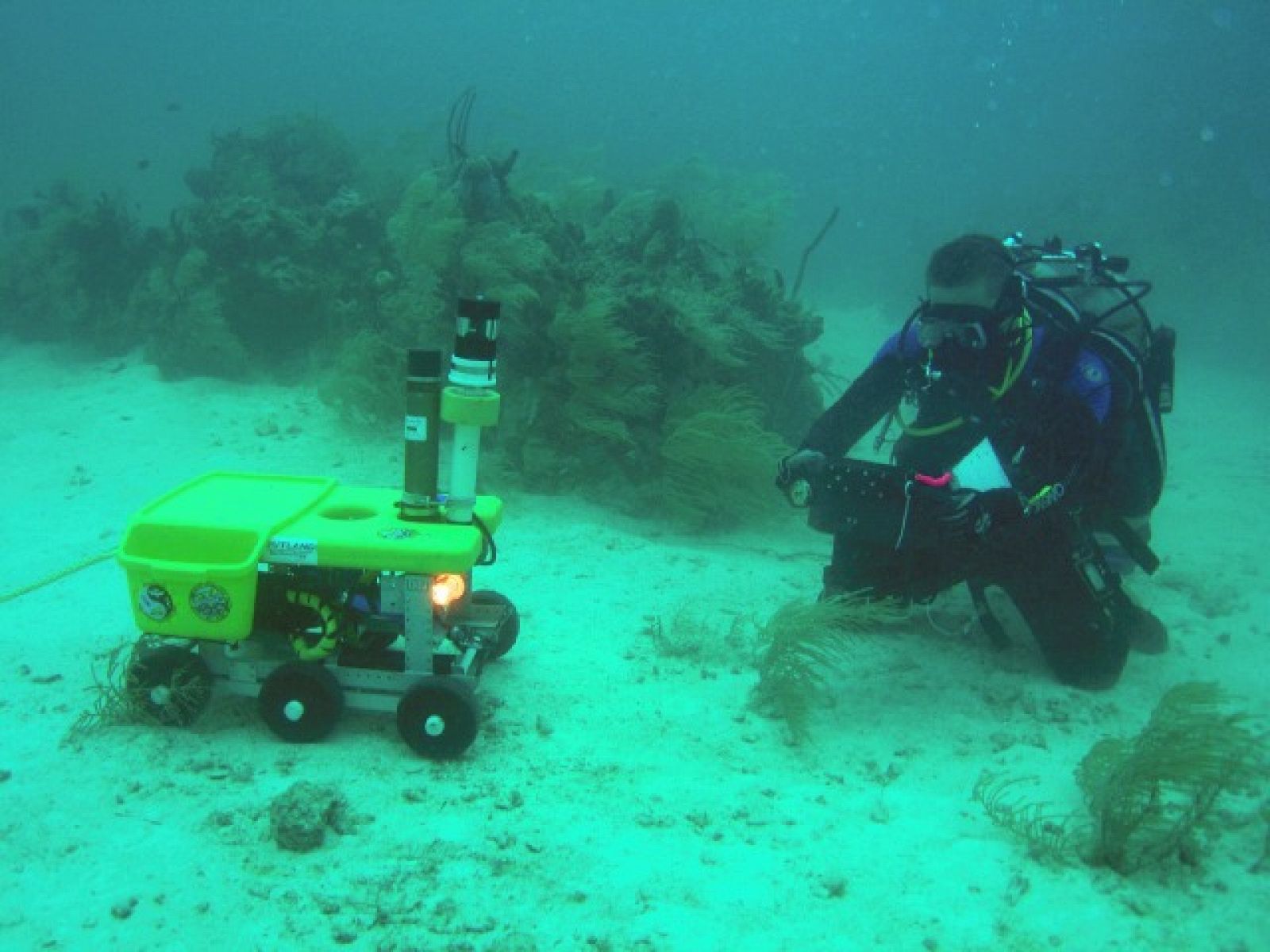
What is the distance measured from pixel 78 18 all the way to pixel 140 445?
77.4 m

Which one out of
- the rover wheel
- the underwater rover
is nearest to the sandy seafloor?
the rover wheel

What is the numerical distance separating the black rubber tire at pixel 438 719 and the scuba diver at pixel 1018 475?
6.65 feet

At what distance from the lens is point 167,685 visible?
3125 mm

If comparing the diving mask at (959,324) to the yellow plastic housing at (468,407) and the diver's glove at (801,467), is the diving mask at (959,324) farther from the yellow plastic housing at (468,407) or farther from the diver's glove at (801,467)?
the yellow plastic housing at (468,407)

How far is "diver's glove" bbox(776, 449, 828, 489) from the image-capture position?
3975 mm

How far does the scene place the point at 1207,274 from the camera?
2172 cm

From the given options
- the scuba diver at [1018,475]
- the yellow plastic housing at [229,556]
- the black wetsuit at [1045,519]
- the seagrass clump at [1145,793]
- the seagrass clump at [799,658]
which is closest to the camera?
the seagrass clump at [1145,793]

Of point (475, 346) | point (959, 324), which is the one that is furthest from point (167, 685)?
point (959, 324)

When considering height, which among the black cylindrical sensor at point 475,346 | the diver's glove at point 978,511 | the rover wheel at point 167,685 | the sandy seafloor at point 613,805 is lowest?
the sandy seafloor at point 613,805

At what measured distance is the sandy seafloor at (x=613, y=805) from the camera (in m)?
2.35

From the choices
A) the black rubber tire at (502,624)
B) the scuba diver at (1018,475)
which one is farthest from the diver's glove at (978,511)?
the black rubber tire at (502,624)

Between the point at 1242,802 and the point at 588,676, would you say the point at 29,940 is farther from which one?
the point at 1242,802

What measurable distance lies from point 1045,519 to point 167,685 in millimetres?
4102

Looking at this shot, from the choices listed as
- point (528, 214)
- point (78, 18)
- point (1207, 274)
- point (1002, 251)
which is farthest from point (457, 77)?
point (1002, 251)
